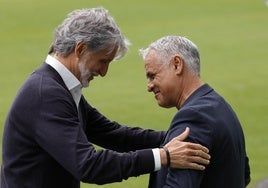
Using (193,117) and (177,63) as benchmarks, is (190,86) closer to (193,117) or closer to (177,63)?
(177,63)

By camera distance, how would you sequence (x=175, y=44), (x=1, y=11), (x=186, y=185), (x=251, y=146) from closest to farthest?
(x=186, y=185), (x=175, y=44), (x=251, y=146), (x=1, y=11)

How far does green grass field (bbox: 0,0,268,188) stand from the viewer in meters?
11.2

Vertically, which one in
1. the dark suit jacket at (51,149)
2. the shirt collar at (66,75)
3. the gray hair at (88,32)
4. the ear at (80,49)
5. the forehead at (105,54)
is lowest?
the dark suit jacket at (51,149)

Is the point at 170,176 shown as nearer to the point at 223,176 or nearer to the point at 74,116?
the point at 223,176

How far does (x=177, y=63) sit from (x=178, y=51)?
6 cm

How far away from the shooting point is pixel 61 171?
400 cm

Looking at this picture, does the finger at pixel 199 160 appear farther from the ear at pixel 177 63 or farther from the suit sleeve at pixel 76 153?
the ear at pixel 177 63

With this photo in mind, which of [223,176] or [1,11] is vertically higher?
[223,176]

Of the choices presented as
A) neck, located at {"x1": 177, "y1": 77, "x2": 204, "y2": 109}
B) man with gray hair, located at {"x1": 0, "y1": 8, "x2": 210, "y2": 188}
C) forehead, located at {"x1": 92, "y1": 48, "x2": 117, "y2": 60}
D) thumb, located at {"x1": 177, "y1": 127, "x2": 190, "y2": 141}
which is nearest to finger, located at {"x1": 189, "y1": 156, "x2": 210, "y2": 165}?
man with gray hair, located at {"x1": 0, "y1": 8, "x2": 210, "y2": 188}

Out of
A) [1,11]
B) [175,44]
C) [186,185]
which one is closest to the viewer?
[186,185]

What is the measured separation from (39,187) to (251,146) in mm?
6038

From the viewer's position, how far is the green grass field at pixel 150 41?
11180 mm

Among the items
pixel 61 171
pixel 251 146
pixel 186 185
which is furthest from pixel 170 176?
pixel 251 146

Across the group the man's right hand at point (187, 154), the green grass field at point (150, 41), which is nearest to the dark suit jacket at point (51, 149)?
the man's right hand at point (187, 154)
